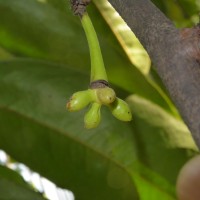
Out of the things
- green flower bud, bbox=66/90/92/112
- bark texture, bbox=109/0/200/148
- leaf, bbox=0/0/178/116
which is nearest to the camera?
bark texture, bbox=109/0/200/148

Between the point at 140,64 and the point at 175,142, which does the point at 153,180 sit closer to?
the point at 175,142

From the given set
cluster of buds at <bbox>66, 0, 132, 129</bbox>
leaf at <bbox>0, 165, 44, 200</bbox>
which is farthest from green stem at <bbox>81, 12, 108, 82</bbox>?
leaf at <bbox>0, 165, 44, 200</bbox>

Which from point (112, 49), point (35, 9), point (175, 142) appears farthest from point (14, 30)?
point (175, 142)

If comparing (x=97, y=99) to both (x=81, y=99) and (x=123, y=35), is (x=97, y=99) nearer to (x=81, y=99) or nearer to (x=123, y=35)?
(x=81, y=99)

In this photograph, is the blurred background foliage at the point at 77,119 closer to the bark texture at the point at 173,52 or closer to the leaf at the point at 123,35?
the leaf at the point at 123,35

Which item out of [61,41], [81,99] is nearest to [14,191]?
[61,41]

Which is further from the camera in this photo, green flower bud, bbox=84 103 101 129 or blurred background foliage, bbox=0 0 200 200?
blurred background foliage, bbox=0 0 200 200

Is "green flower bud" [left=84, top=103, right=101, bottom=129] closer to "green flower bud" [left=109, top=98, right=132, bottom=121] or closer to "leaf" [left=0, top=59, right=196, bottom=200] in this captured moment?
"green flower bud" [left=109, top=98, right=132, bottom=121]
